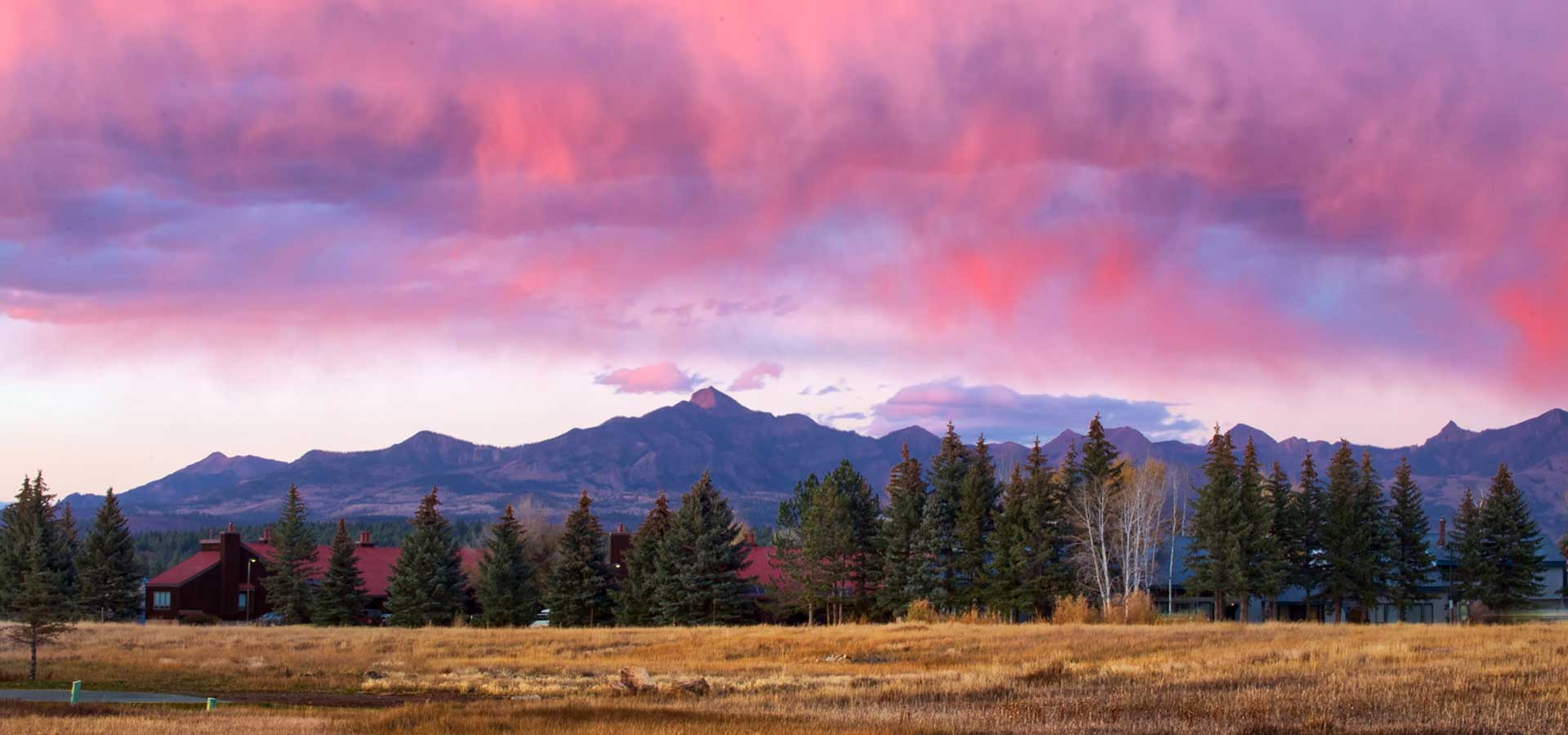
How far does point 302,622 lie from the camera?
8494 cm

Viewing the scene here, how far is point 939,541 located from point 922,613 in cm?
562

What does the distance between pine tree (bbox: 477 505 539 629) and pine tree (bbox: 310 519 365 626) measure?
25.8 ft

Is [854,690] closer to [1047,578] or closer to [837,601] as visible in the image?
[1047,578]

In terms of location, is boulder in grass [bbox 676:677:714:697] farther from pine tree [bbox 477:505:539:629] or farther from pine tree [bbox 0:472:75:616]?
pine tree [bbox 0:472:75:616]

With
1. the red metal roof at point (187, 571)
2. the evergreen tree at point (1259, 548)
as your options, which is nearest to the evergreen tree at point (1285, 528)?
the evergreen tree at point (1259, 548)

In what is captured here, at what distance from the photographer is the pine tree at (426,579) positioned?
78250 millimetres

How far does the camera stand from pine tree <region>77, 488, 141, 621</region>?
8725cm

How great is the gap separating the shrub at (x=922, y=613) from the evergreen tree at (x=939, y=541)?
1630 mm

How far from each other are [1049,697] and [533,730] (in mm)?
11977

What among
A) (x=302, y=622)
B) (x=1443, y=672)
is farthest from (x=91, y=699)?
(x=302, y=622)

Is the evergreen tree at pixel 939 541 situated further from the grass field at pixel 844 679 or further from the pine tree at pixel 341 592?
the pine tree at pixel 341 592

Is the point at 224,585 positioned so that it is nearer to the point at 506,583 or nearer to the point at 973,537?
the point at 506,583

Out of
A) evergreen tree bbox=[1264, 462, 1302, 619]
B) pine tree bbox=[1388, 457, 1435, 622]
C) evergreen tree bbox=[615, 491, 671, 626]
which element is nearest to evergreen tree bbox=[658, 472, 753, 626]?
evergreen tree bbox=[615, 491, 671, 626]

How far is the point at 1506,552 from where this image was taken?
7938 cm
